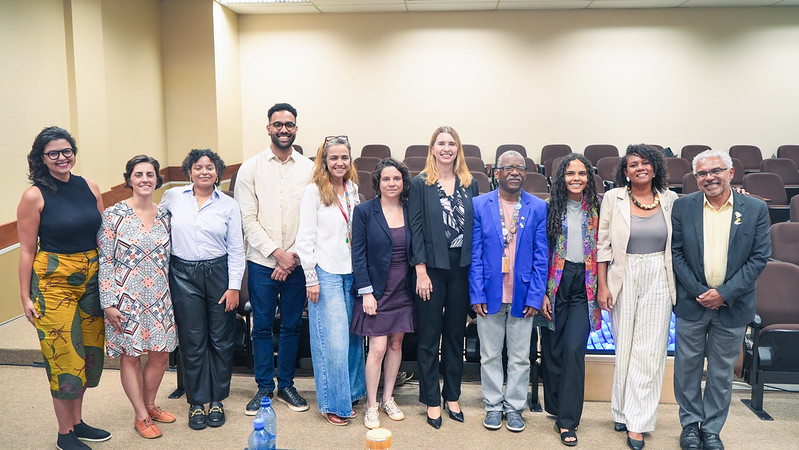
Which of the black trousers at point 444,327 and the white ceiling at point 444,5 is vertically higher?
the white ceiling at point 444,5

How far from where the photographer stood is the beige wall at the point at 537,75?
30.9 feet

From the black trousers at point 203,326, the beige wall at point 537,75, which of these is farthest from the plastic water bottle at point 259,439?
the beige wall at point 537,75

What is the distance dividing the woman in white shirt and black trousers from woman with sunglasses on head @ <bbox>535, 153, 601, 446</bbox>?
1635 millimetres

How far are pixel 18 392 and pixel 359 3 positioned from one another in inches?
263

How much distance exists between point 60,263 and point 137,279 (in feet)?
1.13

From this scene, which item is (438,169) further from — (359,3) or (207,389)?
(359,3)

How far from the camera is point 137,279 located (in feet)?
10.5

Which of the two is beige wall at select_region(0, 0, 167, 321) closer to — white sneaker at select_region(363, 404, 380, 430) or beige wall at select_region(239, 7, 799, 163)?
beige wall at select_region(239, 7, 799, 163)

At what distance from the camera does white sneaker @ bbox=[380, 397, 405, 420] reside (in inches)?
139

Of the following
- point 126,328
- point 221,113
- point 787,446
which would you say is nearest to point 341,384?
point 126,328

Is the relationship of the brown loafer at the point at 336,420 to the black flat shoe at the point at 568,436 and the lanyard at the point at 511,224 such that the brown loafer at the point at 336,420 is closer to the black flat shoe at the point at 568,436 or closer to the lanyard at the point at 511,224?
the black flat shoe at the point at 568,436

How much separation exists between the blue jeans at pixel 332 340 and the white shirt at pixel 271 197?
0.33 meters

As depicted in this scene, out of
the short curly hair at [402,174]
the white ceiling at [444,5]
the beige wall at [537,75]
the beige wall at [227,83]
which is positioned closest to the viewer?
the short curly hair at [402,174]

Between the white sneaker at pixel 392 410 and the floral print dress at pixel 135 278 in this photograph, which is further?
the white sneaker at pixel 392 410
